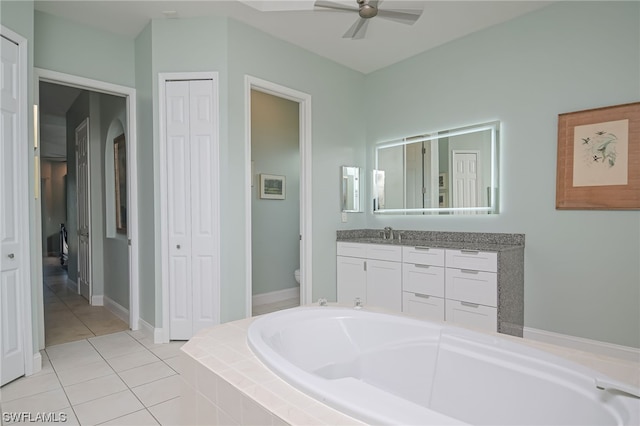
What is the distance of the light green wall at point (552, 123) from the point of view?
2.66 meters

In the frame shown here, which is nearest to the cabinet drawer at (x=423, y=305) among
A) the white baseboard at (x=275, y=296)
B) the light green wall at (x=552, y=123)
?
the light green wall at (x=552, y=123)

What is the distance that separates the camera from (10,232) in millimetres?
2402

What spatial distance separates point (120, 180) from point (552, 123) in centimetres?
432

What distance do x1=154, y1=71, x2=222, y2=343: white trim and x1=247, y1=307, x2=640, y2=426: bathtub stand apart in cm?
134

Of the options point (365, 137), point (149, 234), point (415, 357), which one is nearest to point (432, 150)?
point (365, 137)

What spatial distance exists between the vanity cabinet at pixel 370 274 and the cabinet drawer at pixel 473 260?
0.52m

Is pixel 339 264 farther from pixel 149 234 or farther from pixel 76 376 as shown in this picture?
pixel 76 376

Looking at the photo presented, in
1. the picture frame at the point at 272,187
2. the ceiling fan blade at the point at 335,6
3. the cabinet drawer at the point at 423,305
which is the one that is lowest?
the cabinet drawer at the point at 423,305

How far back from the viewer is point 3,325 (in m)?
2.33

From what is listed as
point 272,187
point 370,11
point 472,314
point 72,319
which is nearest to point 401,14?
point 370,11

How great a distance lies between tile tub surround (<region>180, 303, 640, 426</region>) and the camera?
45.2 inches

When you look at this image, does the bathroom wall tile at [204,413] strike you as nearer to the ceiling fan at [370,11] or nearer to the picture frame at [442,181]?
the ceiling fan at [370,11]

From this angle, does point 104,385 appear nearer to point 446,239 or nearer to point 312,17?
point 446,239

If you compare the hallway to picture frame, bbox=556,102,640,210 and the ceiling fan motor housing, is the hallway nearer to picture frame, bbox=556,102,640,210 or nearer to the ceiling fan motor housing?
the ceiling fan motor housing
